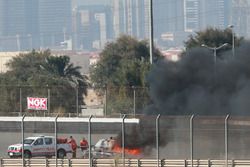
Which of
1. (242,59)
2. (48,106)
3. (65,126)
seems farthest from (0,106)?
(242,59)

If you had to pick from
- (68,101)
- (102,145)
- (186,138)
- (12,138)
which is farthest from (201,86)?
(68,101)

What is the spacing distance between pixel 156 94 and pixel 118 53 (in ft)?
250

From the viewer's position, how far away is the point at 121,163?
37.8 meters

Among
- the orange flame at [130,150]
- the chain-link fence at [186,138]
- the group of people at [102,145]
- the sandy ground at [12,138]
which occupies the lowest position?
the sandy ground at [12,138]

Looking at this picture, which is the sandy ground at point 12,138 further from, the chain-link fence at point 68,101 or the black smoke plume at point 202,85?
the chain-link fence at point 68,101

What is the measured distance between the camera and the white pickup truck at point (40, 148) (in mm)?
46781

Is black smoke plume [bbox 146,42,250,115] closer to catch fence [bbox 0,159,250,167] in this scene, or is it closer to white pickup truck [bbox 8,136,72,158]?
white pickup truck [bbox 8,136,72,158]

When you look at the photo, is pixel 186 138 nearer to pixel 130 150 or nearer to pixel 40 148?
pixel 130 150

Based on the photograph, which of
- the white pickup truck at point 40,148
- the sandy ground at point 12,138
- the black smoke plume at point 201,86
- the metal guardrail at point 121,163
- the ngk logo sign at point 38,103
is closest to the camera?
the metal guardrail at point 121,163

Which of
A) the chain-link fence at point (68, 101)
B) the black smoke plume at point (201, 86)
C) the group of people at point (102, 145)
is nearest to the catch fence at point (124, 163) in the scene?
the group of people at point (102, 145)

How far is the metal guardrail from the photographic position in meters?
35.9

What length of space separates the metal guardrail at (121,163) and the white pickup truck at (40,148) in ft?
19.4

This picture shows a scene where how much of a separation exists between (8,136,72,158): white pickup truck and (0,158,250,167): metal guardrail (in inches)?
232

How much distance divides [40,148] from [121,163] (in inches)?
424
